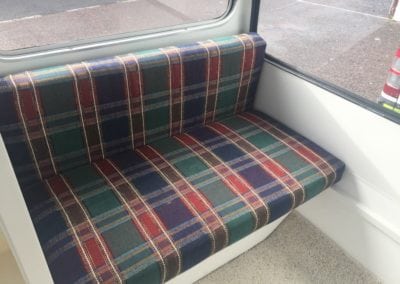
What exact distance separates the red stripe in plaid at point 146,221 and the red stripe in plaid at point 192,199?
136 millimetres

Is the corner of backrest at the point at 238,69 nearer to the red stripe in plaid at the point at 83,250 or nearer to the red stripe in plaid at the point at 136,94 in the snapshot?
the red stripe in plaid at the point at 136,94

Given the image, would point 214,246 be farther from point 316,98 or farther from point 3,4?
point 3,4

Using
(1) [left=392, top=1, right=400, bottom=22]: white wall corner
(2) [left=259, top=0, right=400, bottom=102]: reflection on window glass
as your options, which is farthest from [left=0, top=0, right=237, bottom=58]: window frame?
(1) [left=392, top=1, right=400, bottom=22]: white wall corner

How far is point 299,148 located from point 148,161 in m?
0.70

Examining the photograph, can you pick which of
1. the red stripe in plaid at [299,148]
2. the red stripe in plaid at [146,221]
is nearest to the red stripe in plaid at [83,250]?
the red stripe in plaid at [146,221]

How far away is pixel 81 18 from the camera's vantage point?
1.58 m

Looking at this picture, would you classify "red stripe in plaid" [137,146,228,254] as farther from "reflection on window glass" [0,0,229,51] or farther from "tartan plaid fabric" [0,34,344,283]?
"reflection on window glass" [0,0,229,51]

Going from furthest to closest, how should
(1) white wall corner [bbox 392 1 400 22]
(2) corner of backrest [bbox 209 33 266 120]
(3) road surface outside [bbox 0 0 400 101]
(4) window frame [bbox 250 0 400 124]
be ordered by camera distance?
(1) white wall corner [bbox 392 1 400 22], (2) corner of backrest [bbox 209 33 266 120], (3) road surface outside [bbox 0 0 400 101], (4) window frame [bbox 250 0 400 124]

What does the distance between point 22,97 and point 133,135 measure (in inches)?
18.3

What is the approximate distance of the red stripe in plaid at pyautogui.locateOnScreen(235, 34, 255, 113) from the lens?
1.61 metres

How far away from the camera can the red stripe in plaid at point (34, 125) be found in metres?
1.15

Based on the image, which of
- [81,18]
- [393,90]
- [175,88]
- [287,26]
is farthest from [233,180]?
[287,26]

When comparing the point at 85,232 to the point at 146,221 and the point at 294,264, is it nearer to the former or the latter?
the point at 146,221

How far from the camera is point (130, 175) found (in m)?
1.36
